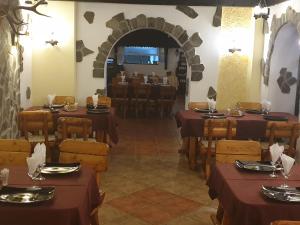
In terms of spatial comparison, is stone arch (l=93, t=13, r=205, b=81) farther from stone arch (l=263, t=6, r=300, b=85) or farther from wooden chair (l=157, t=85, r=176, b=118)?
wooden chair (l=157, t=85, r=176, b=118)

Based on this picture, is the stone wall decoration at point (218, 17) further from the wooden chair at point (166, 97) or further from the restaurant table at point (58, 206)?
the restaurant table at point (58, 206)

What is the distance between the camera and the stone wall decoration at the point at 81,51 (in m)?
7.34

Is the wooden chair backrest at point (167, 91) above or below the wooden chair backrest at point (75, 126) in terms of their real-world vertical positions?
above

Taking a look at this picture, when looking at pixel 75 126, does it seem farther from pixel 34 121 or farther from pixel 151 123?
pixel 151 123

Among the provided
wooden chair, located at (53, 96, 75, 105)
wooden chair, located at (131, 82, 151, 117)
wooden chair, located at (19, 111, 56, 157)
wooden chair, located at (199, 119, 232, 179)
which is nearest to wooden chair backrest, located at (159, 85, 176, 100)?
wooden chair, located at (131, 82, 151, 117)

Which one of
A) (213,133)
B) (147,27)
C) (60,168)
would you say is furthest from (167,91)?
(60,168)

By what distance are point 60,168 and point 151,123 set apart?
6.10 m

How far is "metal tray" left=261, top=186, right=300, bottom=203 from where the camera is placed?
2.75 metres

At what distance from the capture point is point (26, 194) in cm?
270

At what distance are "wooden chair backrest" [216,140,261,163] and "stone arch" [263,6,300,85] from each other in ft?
8.35

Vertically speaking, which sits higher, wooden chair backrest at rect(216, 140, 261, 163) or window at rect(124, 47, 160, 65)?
window at rect(124, 47, 160, 65)

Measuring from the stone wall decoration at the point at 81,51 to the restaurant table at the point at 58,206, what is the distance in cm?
458

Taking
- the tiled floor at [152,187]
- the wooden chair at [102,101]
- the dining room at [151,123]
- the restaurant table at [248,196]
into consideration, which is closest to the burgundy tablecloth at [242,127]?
the dining room at [151,123]

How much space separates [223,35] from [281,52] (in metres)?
1.14
